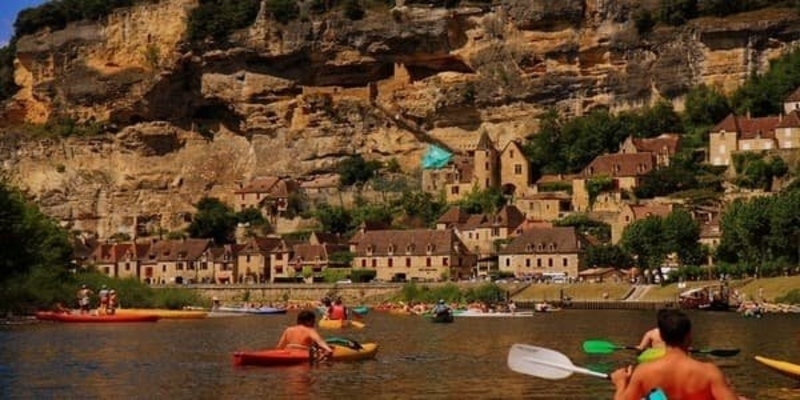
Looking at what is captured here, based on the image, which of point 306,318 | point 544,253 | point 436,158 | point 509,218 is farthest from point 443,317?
point 436,158

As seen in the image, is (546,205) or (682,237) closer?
(682,237)

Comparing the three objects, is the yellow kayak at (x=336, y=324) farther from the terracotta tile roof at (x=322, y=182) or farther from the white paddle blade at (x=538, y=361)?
the terracotta tile roof at (x=322, y=182)

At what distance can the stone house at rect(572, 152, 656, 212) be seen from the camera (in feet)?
302

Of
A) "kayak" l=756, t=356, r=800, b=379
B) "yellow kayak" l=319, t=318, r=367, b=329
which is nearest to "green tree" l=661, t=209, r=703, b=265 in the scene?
"yellow kayak" l=319, t=318, r=367, b=329

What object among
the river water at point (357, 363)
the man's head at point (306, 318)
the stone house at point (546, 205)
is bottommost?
the river water at point (357, 363)

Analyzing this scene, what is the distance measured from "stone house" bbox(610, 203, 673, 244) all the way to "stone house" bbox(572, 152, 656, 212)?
2.78 m

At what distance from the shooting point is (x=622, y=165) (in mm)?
93375

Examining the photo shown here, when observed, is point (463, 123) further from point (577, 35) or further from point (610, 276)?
point (610, 276)

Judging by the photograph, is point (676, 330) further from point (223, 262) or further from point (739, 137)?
point (223, 262)

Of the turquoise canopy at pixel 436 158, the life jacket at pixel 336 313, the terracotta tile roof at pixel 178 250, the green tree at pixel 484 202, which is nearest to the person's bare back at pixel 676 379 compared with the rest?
the life jacket at pixel 336 313

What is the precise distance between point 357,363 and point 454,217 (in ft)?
211

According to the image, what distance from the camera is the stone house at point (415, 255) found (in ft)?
295

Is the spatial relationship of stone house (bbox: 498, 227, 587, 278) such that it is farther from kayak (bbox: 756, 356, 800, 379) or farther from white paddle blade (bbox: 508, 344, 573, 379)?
white paddle blade (bbox: 508, 344, 573, 379)

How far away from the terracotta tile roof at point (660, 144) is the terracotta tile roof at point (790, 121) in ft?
23.9
